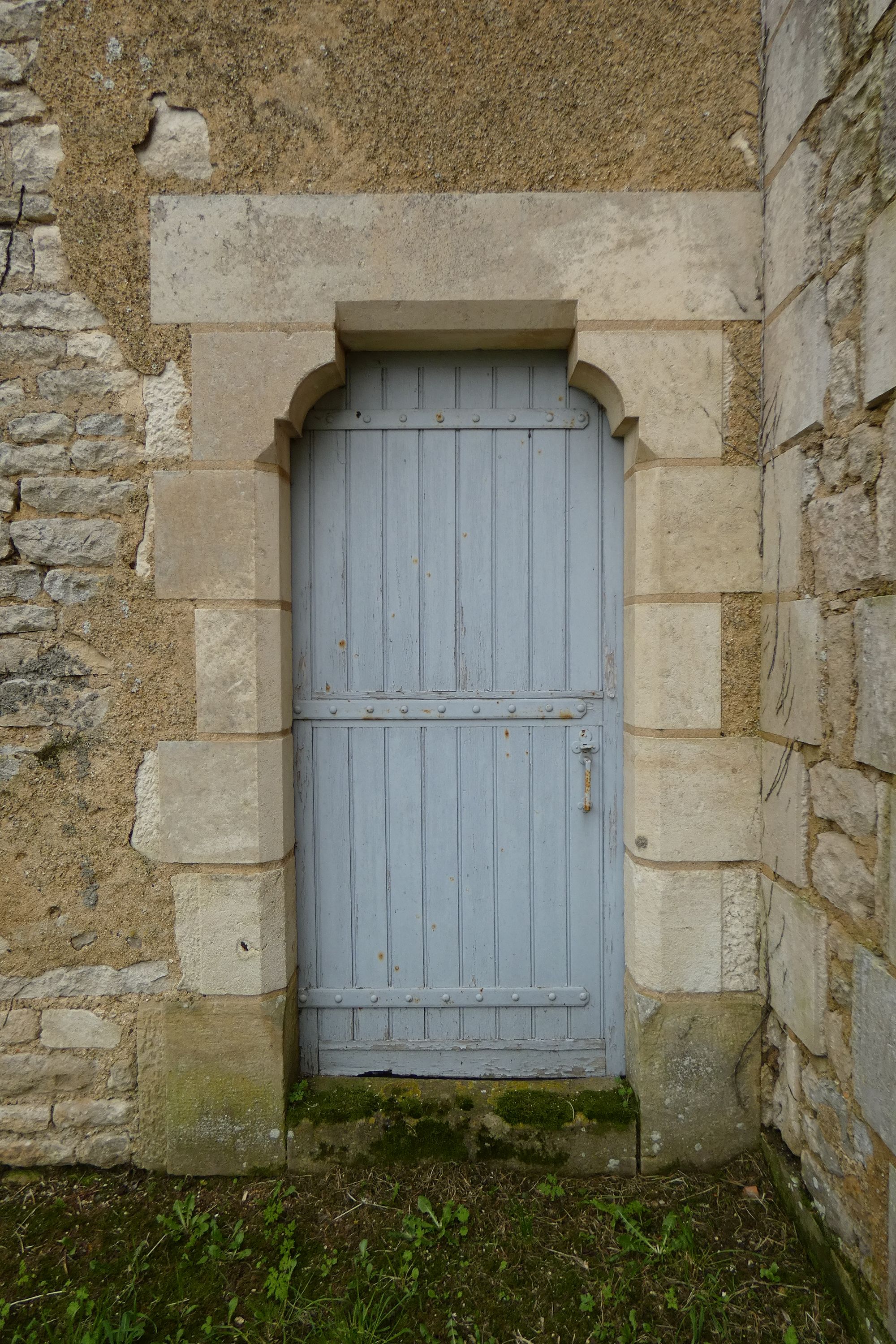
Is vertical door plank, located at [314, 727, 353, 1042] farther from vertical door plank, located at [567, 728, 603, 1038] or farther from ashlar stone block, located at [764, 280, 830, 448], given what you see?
ashlar stone block, located at [764, 280, 830, 448]

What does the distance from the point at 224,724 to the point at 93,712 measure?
0.41 meters

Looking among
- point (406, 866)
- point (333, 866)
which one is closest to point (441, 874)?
point (406, 866)

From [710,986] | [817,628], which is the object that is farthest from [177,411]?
[710,986]

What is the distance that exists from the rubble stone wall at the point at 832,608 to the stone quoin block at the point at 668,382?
157 mm

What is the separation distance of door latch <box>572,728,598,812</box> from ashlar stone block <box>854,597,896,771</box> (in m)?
0.79

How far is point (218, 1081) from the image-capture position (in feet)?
6.43

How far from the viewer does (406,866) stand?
2170mm

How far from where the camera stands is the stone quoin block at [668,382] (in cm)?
187

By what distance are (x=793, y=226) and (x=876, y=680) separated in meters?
1.24

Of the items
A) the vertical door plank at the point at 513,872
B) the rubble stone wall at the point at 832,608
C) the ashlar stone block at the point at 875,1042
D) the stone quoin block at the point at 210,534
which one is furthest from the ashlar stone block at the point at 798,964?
the stone quoin block at the point at 210,534

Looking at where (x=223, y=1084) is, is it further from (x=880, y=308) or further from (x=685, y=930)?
(x=880, y=308)

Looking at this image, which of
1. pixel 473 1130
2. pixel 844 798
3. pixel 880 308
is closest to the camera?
pixel 880 308

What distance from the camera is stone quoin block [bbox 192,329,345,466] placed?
1887 millimetres

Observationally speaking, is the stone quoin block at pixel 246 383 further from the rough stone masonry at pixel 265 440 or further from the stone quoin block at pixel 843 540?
the stone quoin block at pixel 843 540
